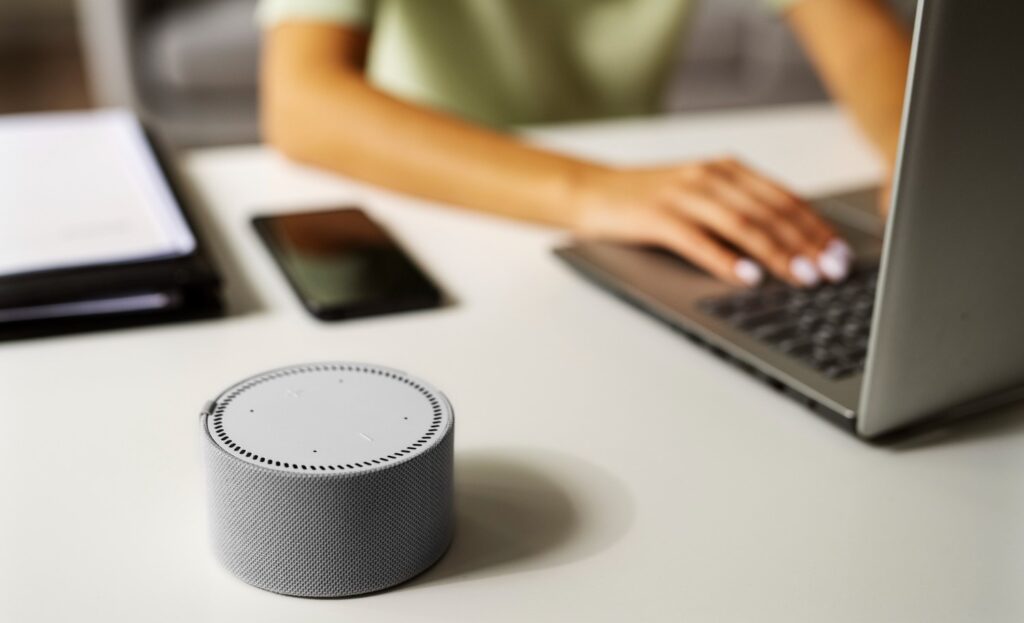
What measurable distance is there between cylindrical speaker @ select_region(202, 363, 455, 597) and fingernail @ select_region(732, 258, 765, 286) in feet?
1.00

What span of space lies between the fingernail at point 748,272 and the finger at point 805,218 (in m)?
0.04

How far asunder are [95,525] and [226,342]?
182 mm

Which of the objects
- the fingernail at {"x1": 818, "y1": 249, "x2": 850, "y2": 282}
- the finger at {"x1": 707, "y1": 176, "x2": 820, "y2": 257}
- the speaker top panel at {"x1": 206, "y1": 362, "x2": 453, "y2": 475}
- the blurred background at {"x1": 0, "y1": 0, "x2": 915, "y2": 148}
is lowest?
the blurred background at {"x1": 0, "y1": 0, "x2": 915, "y2": 148}

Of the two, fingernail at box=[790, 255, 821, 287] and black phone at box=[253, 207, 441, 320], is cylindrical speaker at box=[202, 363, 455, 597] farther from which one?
fingernail at box=[790, 255, 821, 287]

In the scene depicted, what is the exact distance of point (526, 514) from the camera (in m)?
0.47

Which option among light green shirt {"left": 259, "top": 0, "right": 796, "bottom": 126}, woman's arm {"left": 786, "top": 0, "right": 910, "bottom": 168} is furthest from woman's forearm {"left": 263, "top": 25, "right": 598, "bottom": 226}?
woman's arm {"left": 786, "top": 0, "right": 910, "bottom": 168}

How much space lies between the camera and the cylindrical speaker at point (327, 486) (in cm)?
39

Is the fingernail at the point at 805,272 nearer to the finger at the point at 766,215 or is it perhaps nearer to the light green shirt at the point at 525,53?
the finger at the point at 766,215

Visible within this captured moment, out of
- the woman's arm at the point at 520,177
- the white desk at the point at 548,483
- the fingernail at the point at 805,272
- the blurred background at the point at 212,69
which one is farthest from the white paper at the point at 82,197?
the blurred background at the point at 212,69

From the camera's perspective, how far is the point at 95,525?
0.45 m

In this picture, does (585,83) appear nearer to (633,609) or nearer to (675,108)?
(633,609)

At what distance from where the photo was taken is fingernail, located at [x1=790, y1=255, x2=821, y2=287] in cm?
69

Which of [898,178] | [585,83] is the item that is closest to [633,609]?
[898,178]

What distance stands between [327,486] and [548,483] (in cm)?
13
